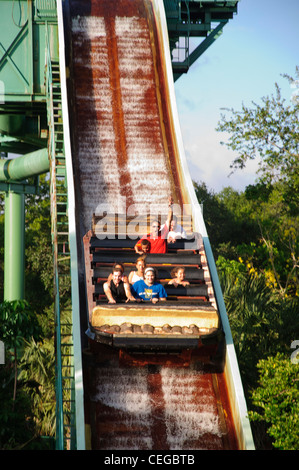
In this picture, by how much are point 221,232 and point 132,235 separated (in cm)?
2183

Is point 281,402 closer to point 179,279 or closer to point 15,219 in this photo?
point 179,279

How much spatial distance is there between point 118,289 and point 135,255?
1006 millimetres

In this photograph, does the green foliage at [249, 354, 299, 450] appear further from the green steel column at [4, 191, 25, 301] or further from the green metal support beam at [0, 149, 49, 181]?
the green steel column at [4, 191, 25, 301]

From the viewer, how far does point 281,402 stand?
9.23 meters

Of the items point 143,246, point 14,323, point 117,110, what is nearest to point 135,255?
point 143,246

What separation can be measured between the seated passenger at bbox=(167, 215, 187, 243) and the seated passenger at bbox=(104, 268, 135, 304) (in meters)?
1.59

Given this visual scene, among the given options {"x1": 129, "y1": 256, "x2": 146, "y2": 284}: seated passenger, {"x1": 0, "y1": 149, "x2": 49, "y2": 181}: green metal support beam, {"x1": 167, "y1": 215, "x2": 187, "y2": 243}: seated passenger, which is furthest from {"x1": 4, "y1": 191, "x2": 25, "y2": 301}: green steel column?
{"x1": 129, "y1": 256, "x2": 146, "y2": 284}: seated passenger

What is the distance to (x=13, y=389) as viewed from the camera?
11570mm

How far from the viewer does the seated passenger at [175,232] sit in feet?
38.5

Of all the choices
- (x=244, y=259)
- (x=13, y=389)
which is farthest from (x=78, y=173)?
(x=244, y=259)

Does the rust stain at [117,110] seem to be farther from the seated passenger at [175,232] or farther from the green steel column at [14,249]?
the green steel column at [14,249]

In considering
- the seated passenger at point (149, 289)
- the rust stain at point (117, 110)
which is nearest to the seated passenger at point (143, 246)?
the seated passenger at point (149, 289)
